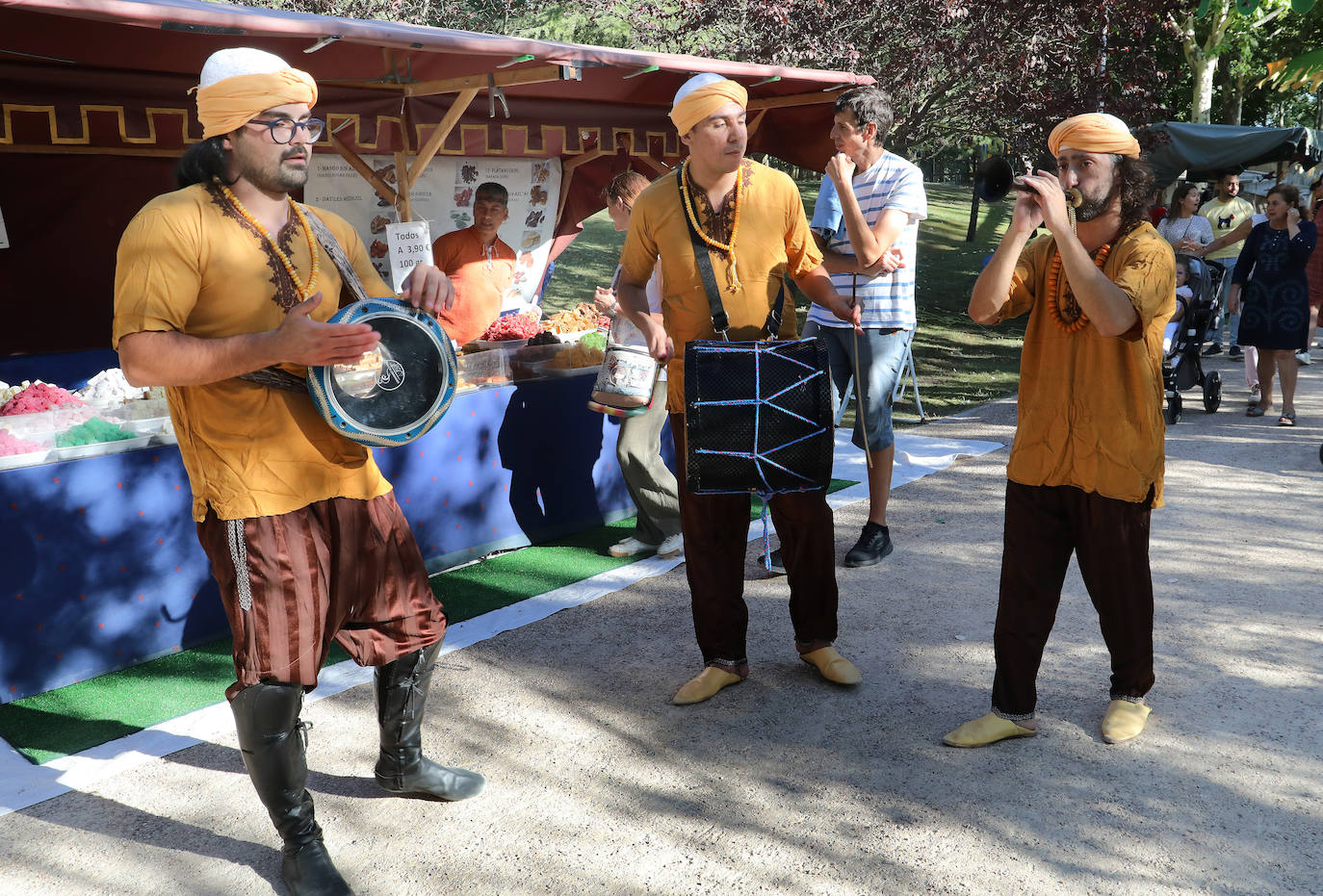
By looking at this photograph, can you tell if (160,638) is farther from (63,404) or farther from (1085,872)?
(1085,872)

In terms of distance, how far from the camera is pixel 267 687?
2682 millimetres

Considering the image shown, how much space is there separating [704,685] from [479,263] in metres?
4.45

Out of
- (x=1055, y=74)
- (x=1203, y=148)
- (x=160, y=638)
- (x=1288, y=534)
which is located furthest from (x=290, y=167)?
(x=1203, y=148)

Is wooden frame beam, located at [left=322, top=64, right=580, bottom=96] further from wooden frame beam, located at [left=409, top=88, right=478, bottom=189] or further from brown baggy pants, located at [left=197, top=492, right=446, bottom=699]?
brown baggy pants, located at [left=197, top=492, right=446, bottom=699]

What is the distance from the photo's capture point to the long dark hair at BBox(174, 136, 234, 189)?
259 centimetres

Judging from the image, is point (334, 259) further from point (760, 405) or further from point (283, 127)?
point (760, 405)

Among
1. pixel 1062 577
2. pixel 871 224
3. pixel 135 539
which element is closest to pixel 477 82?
pixel 871 224

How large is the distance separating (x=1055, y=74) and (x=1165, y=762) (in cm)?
1193

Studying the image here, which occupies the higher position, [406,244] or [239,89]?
[239,89]

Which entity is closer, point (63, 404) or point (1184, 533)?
point (63, 404)

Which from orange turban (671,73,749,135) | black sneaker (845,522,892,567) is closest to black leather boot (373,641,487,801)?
orange turban (671,73,749,135)

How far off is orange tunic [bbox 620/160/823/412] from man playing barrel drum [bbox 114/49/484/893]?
102 cm

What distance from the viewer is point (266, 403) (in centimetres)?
263

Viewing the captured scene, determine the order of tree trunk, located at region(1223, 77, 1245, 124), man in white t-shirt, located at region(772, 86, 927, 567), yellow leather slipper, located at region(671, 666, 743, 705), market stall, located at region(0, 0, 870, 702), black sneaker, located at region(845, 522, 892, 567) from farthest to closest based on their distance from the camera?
tree trunk, located at region(1223, 77, 1245, 124), black sneaker, located at region(845, 522, 892, 567), man in white t-shirt, located at region(772, 86, 927, 567), market stall, located at region(0, 0, 870, 702), yellow leather slipper, located at region(671, 666, 743, 705)
